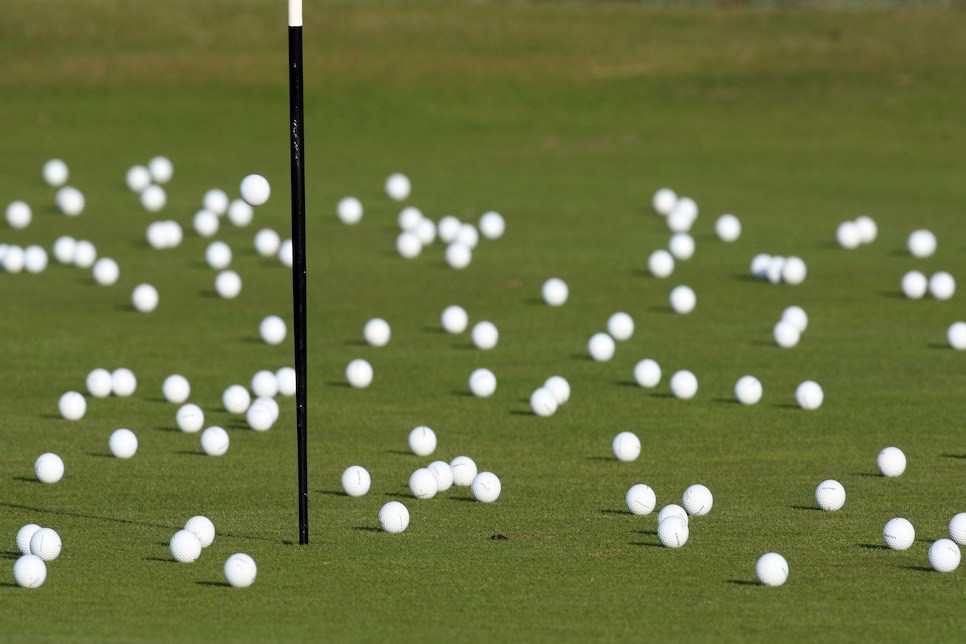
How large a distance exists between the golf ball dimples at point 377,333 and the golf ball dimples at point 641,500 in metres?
6.34

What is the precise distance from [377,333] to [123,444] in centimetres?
458

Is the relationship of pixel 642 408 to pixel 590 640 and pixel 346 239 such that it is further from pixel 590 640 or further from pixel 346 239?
pixel 346 239

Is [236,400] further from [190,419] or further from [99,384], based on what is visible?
[99,384]

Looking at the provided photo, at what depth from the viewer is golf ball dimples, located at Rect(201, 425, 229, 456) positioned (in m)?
11.6

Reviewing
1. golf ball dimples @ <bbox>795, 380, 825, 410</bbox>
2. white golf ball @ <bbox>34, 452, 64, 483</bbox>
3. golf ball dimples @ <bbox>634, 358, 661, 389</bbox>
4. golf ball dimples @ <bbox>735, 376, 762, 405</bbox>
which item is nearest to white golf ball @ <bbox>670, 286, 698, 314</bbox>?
golf ball dimples @ <bbox>634, 358, 661, 389</bbox>

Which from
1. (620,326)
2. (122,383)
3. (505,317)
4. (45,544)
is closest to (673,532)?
(45,544)

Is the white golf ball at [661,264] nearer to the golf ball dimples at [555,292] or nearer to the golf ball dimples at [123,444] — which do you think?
the golf ball dimples at [555,292]

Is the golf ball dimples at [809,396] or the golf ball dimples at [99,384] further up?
the golf ball dimples at [809,396]

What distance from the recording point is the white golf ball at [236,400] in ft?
42.5

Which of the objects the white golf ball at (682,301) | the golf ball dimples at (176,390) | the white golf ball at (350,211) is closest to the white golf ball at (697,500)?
the golf ball dimples at (176,390)

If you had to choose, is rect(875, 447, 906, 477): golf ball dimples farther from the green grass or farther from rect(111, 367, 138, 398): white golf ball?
rect(111, 367, 138, 398): white golf ball

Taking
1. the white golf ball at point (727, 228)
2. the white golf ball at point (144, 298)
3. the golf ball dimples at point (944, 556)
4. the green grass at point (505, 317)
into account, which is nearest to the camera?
the green grass at point (505, 317)

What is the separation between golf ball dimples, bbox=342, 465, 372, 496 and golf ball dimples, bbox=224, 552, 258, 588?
2.13 metres

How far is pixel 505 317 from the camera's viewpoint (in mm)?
17172
